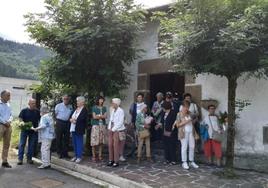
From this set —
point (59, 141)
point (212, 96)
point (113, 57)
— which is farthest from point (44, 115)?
point (212, 96)

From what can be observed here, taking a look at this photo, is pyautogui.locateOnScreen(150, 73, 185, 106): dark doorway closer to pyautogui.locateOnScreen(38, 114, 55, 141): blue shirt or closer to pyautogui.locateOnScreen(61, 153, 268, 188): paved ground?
pyautogui.locateOnScreen(61, 153, 268, 188): paved ground

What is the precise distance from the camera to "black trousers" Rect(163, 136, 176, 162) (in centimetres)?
899

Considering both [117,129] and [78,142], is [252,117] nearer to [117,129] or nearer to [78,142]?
[117,129]

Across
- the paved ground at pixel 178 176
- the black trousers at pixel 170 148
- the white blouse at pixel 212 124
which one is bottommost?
the paved ground at pixel 178 176

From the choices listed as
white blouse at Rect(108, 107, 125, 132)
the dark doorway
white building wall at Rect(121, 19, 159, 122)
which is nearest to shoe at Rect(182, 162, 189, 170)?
white blouse at Rect(108, 107, 125, 132)

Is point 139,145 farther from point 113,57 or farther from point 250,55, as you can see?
point 250,55

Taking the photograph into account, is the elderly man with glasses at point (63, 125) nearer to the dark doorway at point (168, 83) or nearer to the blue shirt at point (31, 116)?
the blue shirt at point (31, 116)

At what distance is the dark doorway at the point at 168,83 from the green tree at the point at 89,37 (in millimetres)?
2102

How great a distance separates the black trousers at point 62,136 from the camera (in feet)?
32.0

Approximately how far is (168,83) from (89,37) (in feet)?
14.6

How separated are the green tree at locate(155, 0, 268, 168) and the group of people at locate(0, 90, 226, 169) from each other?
1.17 metres

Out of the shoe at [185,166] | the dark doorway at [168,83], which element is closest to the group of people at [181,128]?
the shoe at [185,166]

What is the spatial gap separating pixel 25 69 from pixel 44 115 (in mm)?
18343

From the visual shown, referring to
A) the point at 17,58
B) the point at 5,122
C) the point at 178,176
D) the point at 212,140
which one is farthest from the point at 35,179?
the point at 17,58
